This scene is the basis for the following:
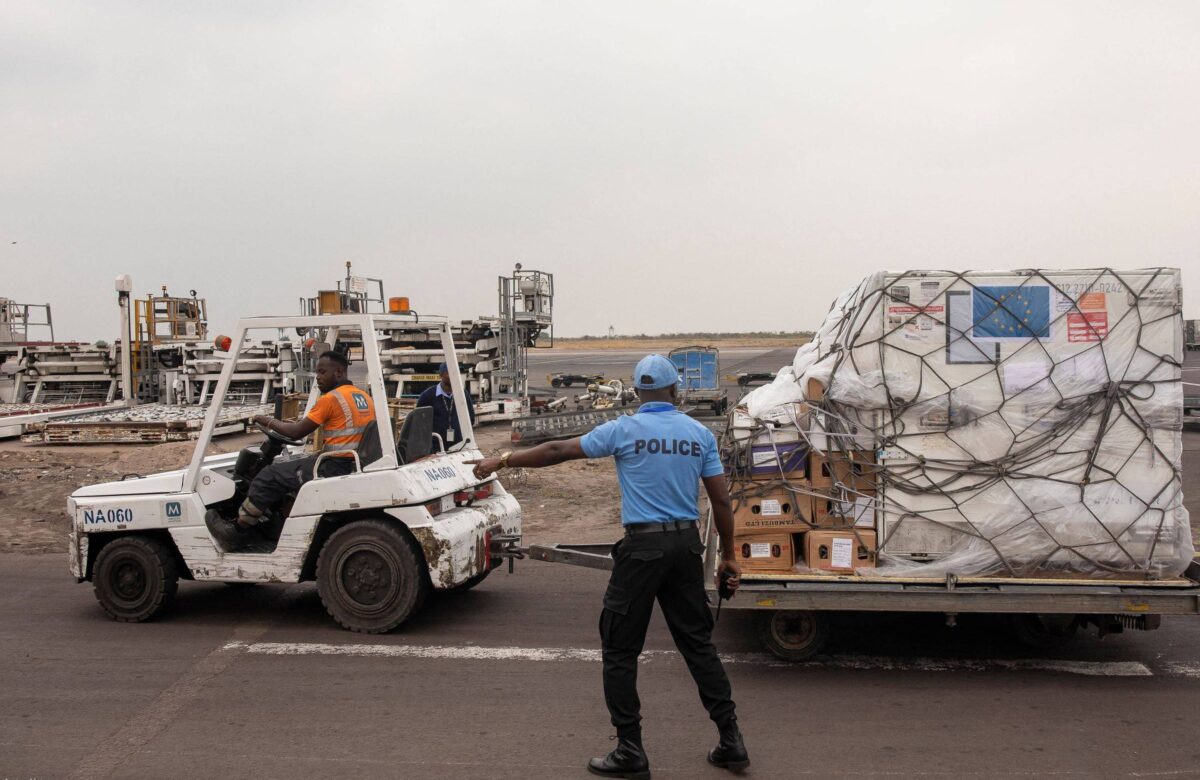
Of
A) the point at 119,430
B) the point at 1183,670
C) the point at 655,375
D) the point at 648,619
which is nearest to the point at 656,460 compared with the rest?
the point at 655,375

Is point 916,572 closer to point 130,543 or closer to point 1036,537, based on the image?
point 1036,537

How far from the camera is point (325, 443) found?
6141 mm

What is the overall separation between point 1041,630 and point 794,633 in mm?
1460

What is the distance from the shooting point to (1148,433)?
513 cm

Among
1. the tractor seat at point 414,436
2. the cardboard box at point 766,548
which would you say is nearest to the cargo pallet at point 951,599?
the cardboard box at point 766,548

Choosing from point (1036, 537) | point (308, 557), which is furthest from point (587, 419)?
point (1036, 537)

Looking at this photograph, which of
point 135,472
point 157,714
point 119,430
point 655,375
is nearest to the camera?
point 655,375

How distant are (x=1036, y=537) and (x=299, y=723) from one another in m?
3.98

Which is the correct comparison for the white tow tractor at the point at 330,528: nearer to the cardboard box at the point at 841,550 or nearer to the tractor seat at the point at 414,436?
the tractor seat at the point at 414,436

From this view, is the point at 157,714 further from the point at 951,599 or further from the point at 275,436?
the point at 951,599

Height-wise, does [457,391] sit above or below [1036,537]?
above

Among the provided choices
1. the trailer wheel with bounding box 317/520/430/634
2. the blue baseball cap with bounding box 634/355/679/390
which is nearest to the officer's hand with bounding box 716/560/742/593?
the blue baseball cap with bounding box 634/355/679/390

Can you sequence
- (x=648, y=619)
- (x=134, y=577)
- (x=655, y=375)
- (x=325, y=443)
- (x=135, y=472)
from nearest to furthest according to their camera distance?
(x=648, y=619) → (x=655, y=375) → (x=325, y=443) → (x=134, y=577) → (x=135, y=472)

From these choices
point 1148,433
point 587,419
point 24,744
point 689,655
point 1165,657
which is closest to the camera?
point 689,655
